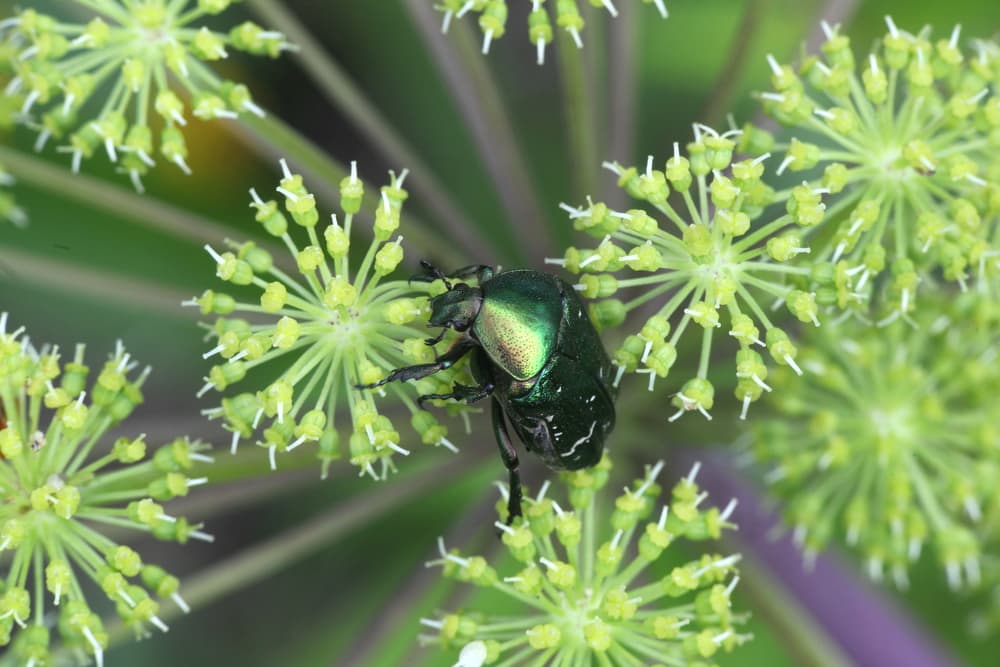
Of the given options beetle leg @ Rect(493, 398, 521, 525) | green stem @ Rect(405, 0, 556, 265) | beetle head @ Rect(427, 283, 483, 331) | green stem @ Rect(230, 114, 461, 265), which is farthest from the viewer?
green stem @ Rect(405, 0, 556, 265)

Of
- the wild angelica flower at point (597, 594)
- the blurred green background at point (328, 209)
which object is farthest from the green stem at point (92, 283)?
the wild angelica flower at point (597, 594)

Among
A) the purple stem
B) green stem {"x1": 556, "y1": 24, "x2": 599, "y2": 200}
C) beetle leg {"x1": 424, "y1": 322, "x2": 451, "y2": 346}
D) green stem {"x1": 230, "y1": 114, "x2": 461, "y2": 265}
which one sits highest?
green stem {"x1": 230, "y1": 114, "x2": 461, "y2": 265}

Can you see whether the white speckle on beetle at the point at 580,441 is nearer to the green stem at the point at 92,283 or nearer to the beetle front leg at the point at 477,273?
the beetle front leg at the point at 477,273

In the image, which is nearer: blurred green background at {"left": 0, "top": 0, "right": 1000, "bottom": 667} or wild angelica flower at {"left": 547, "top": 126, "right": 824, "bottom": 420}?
wild angelica flower at {"left": 547, "top": 126, "right": 824, "bottom": 420}

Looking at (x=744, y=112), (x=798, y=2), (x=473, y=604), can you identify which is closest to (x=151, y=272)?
(x=473, y=604)

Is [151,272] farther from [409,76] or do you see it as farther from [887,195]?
[887,195]

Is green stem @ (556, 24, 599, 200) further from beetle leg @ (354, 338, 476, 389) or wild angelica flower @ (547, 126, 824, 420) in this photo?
beetle leg @ (354, 338, 476, 389)

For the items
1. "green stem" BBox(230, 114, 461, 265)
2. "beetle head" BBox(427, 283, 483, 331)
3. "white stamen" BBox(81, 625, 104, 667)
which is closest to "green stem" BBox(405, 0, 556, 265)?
"green stem" BBox(230, 114, 461, 265)

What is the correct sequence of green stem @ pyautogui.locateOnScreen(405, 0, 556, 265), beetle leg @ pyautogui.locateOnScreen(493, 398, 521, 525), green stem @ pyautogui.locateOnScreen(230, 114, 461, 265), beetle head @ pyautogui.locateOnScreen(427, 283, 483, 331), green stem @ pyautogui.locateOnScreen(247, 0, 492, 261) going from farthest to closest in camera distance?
green stem @ pyautogui.locateOnScreen(405, 0, 556, 265) < green stem @ pyautogui.locateOnScreen(247, 0, 492, 261) < green stem @ pyautogui.locateOnScreen(230, 114, 461, 265) < beetle leg @ pyautogui.locateOnScreen(493, 398, 521, 525) < beetle head @ pyautogui.locateOnScreen(427, 283, 483, 331)

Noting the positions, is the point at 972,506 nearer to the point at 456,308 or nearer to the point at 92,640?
the point at 456,308
